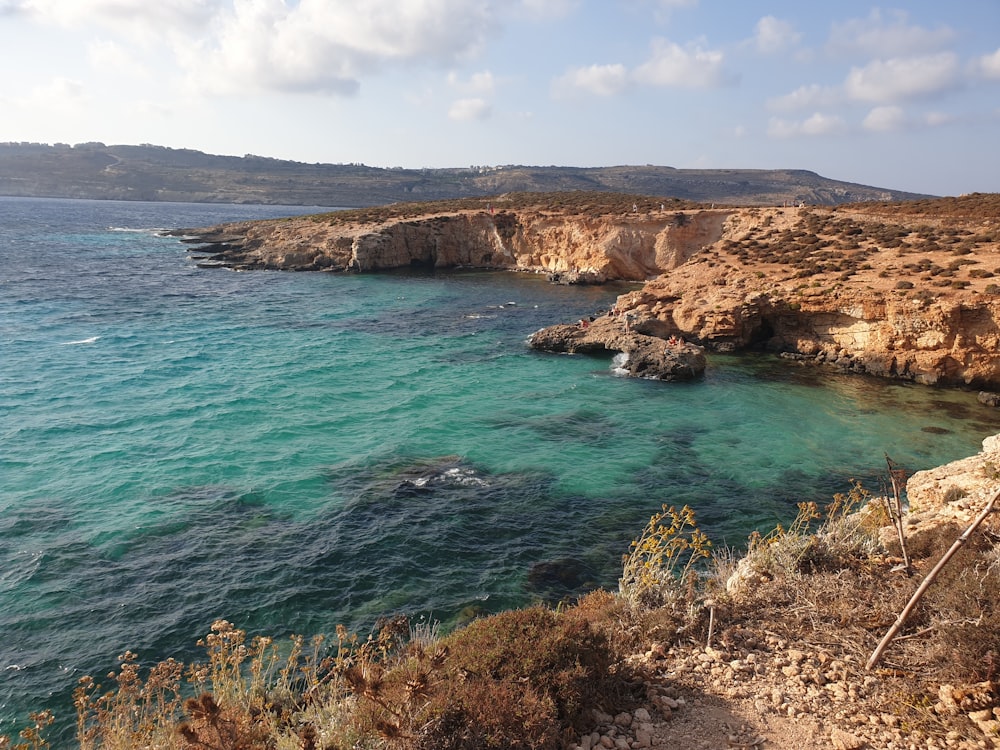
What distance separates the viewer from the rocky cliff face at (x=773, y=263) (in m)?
25.0

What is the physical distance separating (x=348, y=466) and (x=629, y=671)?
38.6ft

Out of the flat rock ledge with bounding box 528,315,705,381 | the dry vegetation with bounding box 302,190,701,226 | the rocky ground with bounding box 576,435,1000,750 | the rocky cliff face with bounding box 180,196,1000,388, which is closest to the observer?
the rocky ground with bounding box 576,435,1000,750

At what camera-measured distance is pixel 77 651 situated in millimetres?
10047

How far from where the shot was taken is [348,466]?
1683cm

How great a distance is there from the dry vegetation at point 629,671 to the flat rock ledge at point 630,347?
1731cm

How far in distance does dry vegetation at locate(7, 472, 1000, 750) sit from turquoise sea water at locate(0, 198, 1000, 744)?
12.3 feet

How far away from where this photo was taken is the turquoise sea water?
1130cm

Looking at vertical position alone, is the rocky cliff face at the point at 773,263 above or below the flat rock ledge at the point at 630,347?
above

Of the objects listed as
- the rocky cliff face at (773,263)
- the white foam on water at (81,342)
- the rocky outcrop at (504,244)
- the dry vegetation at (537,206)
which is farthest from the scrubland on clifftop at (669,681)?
the dry vegetation at (537,206)

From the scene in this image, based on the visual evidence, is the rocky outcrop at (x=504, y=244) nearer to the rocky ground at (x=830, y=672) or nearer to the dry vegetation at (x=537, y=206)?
the dry vegetation at (x=537, y=206)

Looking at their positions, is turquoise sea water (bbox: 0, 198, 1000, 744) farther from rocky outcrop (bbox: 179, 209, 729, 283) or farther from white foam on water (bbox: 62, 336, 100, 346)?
rocky outcrop (bbox: 179, 209, 729, 283)

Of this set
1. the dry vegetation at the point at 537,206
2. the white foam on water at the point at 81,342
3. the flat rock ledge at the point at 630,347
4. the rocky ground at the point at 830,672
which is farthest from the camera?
the dry vegetation at the point at 537,206

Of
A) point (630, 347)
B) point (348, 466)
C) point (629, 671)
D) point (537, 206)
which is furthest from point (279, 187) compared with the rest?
point (629, 671)

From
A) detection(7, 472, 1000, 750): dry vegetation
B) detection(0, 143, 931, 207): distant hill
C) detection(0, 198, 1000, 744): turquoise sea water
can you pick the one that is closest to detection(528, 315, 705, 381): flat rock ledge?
detection(0, 198, 1000, 744): turquoise sea water
